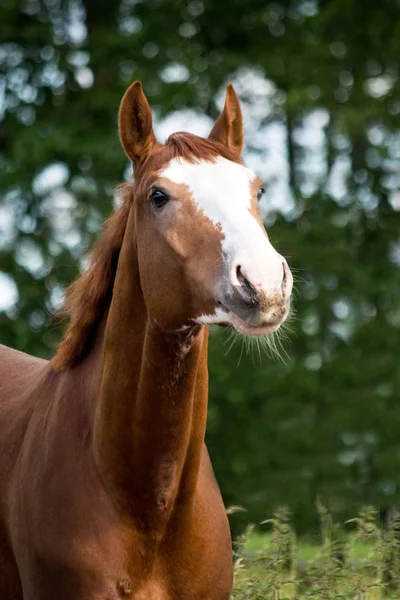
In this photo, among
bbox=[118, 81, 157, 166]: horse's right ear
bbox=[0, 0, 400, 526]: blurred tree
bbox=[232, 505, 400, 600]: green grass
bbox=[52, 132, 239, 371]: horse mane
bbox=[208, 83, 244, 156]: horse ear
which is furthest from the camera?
bbox=[0, 0, 400, 526]: blurred tree

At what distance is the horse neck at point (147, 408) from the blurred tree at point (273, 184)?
6622 millimetres

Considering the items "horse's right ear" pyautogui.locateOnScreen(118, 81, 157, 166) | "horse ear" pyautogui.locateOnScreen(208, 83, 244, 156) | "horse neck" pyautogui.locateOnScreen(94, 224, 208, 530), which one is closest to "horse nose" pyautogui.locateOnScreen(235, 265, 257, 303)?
"horse neck" pyautogui.locateOnScreen(94, 224, 208, 530)

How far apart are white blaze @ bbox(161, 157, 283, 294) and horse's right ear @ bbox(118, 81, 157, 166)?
29cm

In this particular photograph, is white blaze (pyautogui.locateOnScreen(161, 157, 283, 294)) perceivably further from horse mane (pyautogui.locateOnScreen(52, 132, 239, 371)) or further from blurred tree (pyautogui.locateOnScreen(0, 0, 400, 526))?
blurred tree (pyautogui.locateOnScreen(0, 0, 400, 526))

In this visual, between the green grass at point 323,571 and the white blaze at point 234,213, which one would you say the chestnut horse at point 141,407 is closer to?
the white blaze at point 234,213

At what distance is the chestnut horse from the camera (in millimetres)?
2920

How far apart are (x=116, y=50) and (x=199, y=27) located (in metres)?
1.07

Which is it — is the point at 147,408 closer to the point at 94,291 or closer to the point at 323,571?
the point at 94,291

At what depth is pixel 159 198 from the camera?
9.91 feet

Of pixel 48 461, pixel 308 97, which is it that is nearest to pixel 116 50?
pixel 308 97

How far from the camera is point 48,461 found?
3240mm

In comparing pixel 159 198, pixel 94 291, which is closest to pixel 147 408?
pixel 94 291

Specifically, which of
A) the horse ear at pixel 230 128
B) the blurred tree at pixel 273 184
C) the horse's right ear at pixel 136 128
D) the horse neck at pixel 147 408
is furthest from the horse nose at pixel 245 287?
the blurred tree at pixel 273 184

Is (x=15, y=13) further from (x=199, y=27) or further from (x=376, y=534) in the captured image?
(x=376, y=534)
